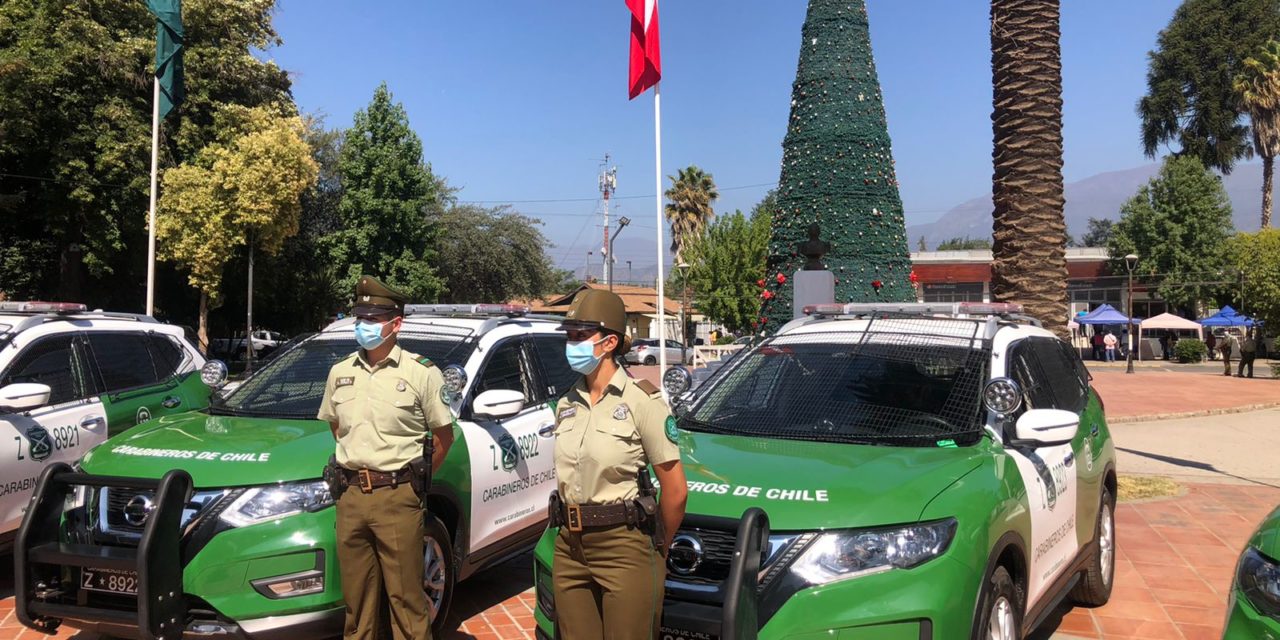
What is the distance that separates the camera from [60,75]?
20469 mm

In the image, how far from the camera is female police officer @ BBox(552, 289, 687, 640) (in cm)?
286

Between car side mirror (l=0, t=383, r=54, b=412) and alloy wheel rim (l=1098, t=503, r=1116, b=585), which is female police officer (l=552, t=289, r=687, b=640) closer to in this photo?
alloy wheel rim (l=1098, t=503, r=1116, b=585)

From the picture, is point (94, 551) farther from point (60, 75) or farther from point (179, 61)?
point (60, 75)

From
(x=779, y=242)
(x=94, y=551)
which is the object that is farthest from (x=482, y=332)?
(x=779, y=242)

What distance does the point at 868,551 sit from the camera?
298cm

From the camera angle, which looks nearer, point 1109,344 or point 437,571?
point 437,571

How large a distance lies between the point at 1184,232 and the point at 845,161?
1709 inches

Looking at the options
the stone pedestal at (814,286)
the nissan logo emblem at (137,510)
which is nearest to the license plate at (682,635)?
the nissan logo emblem at (137,510)

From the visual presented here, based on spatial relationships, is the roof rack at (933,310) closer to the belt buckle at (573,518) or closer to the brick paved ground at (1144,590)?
the brick paved ground at (1144,590)

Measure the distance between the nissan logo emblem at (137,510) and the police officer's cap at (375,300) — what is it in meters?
1.34

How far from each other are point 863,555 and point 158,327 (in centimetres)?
642

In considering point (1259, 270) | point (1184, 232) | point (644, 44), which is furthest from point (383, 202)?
point (1184, 232)

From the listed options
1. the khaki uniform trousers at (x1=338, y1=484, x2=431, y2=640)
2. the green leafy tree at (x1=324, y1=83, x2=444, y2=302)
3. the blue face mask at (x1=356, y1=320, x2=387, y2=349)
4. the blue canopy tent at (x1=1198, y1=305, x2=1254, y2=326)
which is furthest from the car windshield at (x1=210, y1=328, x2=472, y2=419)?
the blue canopy tent at (x1=1198, y1=305, x2=1254, y2=326)

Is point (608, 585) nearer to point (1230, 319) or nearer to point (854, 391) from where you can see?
point (854, 391)
